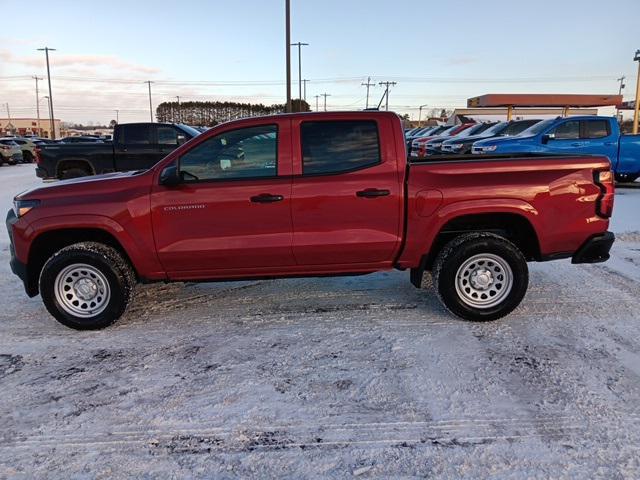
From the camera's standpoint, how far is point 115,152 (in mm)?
11977

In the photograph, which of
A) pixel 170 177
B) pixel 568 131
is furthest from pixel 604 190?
pixel 568 131

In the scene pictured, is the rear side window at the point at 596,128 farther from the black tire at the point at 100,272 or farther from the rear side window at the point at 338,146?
the black tire at the point at 100,272

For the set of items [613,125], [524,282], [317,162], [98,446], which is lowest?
[98,446]

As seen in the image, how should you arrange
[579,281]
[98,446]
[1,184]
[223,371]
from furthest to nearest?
[1,184], [579,281], [223,371], [98,446]

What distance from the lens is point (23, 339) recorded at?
4.16m

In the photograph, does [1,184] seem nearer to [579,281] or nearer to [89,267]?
[89,267]

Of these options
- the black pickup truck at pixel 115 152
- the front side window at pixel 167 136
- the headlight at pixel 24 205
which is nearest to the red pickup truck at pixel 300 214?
the headlight at pixel 24 205

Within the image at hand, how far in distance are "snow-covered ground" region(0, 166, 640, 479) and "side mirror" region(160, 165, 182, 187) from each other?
4.15 feet

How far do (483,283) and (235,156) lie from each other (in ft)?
7.96

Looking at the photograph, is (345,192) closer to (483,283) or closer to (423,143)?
(483,283)

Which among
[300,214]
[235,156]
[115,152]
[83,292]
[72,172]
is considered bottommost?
[83,292]

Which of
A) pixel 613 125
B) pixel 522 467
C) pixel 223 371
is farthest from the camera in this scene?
pixel 613 125

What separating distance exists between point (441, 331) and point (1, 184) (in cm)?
1658

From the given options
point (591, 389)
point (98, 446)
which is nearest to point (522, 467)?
point (591, 389)
